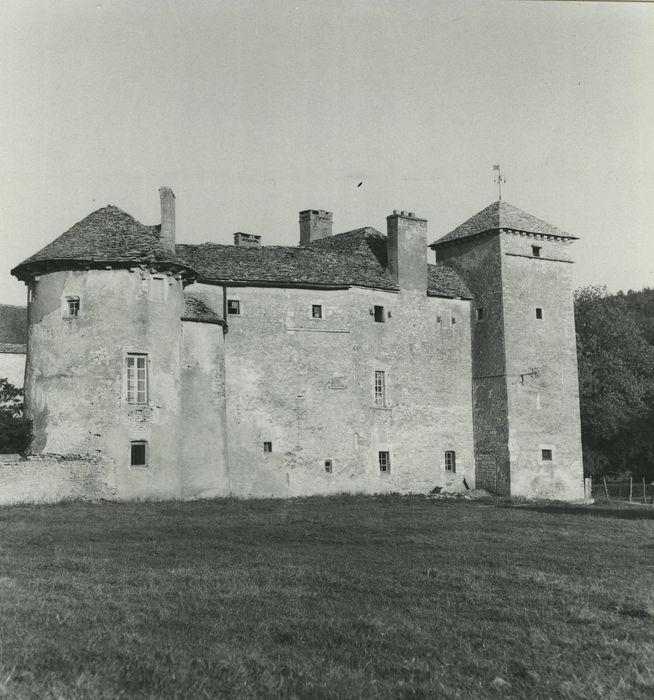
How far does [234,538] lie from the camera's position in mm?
17750

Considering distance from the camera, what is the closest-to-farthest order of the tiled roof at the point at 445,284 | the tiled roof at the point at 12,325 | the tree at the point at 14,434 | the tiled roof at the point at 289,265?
the tree at the point at 14,434 → the tiled roof at the point at 289,265 → the tiled roof at the point at 445,284 → the tiled roof at the point at 12,325

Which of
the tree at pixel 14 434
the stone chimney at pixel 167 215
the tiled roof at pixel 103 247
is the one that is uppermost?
the stone chimney at pixel 167 215

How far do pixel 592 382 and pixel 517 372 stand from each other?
17306 mm

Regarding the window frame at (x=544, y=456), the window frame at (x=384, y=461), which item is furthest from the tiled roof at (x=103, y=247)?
the window frame at (x=544, y=456)

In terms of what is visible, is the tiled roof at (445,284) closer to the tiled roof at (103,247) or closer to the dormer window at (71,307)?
the tiled roof at (103,247)

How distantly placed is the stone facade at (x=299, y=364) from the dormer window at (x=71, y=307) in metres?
0.05

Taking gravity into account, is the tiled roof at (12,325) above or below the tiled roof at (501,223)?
below

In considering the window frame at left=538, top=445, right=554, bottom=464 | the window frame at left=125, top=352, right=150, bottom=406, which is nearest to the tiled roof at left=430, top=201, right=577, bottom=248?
the window frame at left=538, top=445, right=554, bottom=464

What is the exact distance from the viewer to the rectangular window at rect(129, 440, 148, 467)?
27.3 m

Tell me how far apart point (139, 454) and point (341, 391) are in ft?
30.5

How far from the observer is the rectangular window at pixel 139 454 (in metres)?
27.3

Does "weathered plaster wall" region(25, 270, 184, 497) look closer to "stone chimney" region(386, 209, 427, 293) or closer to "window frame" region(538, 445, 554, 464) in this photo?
"stone chimney" region(386, 209, 427, 293)

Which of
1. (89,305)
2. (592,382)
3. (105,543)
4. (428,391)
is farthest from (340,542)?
(592,382)

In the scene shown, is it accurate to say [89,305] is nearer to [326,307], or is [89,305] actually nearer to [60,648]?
[326,307]
